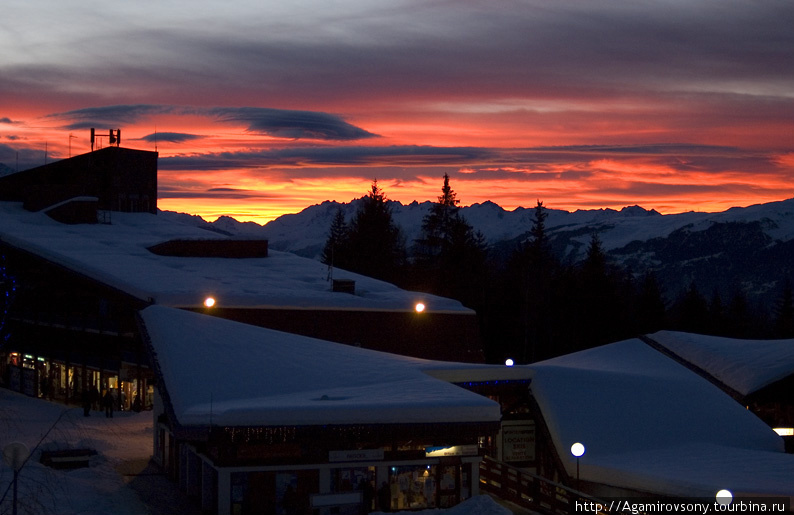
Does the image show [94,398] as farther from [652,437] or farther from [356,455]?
[652,437]

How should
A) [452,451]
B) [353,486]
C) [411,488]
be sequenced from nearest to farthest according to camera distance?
[353,486] → [411,488] → [452,451]

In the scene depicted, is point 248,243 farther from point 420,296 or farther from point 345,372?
point 345,372

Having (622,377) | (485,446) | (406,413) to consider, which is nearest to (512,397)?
(485,446)

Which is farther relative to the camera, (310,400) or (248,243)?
(248,243)

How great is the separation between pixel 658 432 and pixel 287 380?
42.1 ft

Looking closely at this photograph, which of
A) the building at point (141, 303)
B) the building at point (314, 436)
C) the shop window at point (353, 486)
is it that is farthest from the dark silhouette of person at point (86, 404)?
the shop window at point (353, 486)

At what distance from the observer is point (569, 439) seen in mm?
29375

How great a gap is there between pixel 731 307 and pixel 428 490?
80.5m

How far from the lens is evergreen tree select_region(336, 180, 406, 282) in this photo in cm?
9369

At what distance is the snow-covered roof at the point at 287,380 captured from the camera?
22.5m

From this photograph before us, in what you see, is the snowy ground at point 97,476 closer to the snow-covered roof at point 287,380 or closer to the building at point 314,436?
the building at point 314,436

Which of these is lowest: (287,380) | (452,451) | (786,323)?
(786,323)

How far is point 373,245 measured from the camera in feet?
314

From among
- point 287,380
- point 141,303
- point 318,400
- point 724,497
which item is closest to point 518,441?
point 287,380
